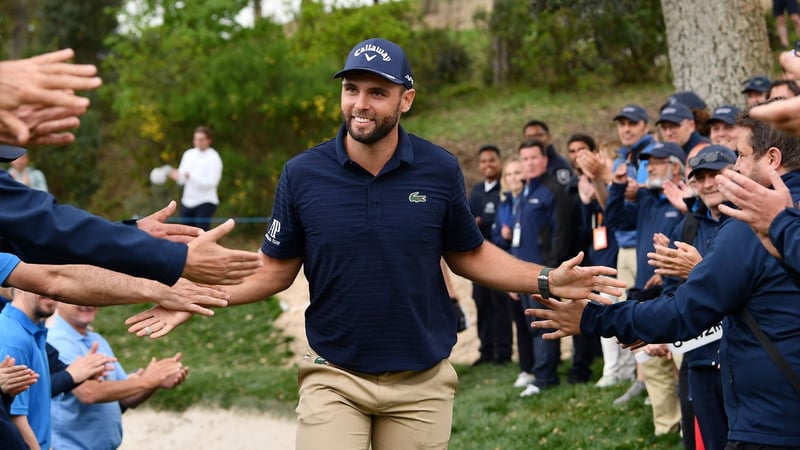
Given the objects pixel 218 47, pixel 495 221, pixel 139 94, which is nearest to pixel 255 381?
pixel 495 221

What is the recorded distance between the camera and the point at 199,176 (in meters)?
16.8

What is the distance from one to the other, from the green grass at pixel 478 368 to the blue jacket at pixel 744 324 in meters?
3.62

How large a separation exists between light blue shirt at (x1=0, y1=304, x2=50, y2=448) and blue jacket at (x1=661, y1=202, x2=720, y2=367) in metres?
3.59

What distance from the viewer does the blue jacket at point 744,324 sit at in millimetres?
4531

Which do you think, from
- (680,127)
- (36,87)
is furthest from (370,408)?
(680,127)

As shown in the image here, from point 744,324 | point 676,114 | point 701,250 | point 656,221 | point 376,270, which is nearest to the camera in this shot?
point 744,324

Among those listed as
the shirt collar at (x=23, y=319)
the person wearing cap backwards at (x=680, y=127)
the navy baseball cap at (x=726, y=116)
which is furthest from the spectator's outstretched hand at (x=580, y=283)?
the person wearing cap backwards at (x=680, y=127)

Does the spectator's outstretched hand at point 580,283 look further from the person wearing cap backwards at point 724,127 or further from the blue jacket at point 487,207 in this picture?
the blue jacket at point 487,207

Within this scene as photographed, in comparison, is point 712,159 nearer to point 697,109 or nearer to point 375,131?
point 375,131

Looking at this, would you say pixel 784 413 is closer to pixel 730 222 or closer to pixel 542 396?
pixel 730 222

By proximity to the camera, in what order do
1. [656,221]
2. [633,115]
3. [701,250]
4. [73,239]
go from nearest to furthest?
[73,239], [701,250], [656,221], [633,115]

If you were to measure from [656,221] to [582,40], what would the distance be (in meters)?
15.9

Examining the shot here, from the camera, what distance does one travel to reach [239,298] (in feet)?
17.9

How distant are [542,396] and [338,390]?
5299 mm
